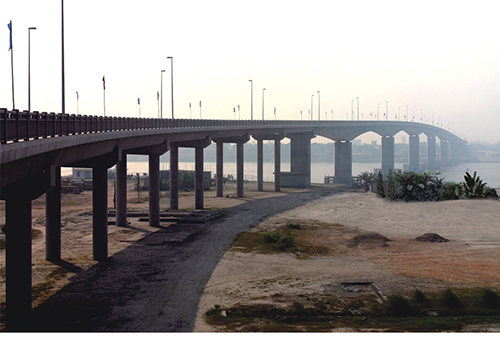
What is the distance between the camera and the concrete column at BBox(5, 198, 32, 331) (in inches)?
841

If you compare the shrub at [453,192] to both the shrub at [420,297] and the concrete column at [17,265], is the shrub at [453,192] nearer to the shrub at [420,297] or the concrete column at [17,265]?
the shrub at [420,297]

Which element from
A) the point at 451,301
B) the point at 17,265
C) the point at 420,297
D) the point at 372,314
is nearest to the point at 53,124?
the point at 17,265

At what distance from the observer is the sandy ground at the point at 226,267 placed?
24.0m

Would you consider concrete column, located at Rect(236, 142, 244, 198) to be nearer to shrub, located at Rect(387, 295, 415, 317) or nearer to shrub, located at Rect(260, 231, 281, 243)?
shrub, located at Rect(260, 231, 281, 243)

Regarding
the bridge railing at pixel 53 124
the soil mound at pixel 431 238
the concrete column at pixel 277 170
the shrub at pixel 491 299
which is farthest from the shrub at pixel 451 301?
the concrete column at pixel 277 170

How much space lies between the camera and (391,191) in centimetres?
6512

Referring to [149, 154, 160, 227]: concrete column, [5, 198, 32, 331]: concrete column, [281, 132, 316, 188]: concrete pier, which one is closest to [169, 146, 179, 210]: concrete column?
[149, 154, 160, 227]: concrete column

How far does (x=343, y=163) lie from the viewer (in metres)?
135

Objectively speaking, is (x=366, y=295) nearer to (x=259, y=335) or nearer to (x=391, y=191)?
(x=259, y=335)

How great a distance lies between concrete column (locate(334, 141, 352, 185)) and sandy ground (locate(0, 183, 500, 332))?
76317 millimetres

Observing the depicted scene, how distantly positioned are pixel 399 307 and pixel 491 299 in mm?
4039

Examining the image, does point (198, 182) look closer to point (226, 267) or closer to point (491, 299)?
point (226, 267)

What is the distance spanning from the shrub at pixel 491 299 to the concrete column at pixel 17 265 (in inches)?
748

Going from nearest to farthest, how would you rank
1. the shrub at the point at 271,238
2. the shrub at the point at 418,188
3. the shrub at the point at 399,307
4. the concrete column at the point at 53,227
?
the shrub at the point at 399,307
the concrete column at the point at 53,227
the shrub at the point at 271,238
the shrub at the point at 418,188
